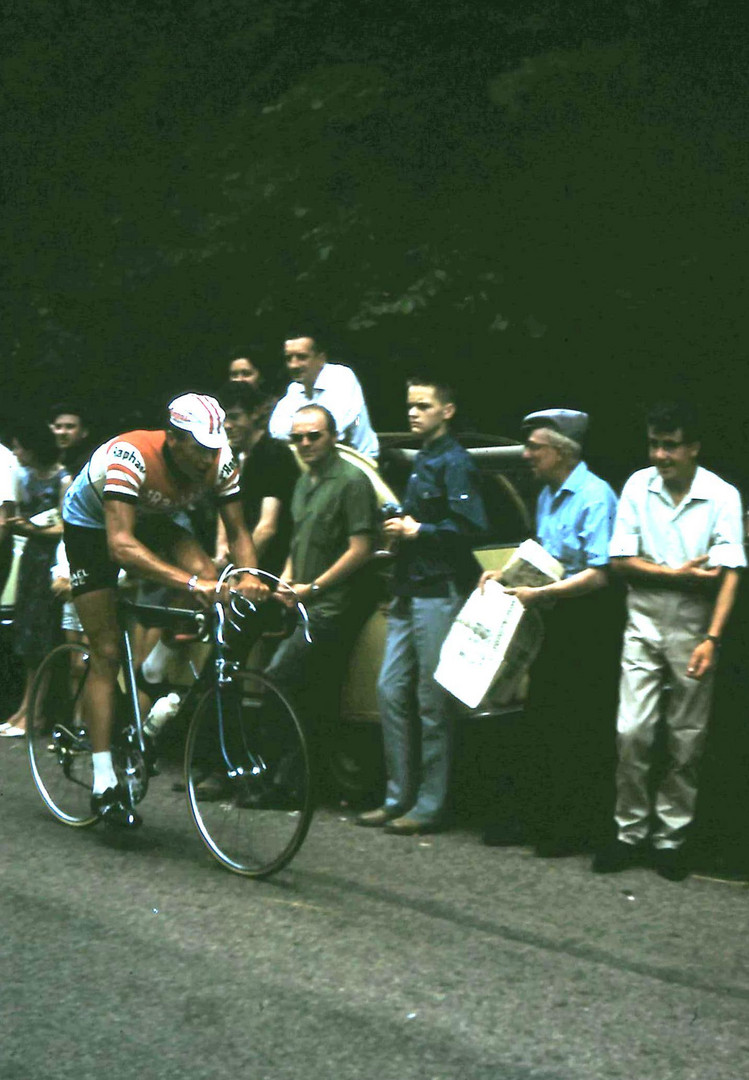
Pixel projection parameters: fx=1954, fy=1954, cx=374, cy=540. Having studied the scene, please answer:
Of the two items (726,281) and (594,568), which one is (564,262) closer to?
(726,281)

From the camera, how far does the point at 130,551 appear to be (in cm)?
777

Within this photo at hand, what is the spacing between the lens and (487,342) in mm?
13141

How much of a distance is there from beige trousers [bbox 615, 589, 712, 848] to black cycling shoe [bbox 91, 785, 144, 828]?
6.72 feet

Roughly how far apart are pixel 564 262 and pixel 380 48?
2556 mm

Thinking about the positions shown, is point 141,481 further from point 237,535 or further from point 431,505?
point 431,505

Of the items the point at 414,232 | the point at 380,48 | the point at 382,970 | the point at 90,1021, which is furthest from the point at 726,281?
the point at 90,1021

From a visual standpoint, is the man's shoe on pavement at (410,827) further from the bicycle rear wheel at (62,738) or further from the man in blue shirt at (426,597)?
the bicycle rear wheel at (62,738)

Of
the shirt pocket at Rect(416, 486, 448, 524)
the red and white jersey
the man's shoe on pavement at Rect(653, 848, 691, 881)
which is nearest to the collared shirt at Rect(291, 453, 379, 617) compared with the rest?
the shirt pocket at Rect(416, 486, 448, 524)

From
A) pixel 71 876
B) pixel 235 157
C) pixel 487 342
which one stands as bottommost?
pixel 71 876

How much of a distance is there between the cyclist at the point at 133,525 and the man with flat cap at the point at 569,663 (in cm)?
123

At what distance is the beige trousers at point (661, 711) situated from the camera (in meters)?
7.83

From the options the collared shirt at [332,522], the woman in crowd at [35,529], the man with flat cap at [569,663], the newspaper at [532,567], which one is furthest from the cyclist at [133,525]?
the woman in crowd at [35,529]

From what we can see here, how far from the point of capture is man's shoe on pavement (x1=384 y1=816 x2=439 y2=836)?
8.62m

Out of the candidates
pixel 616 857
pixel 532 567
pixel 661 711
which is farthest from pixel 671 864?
pixel 532 567
